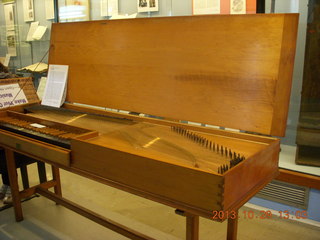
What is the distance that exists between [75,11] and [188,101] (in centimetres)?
309

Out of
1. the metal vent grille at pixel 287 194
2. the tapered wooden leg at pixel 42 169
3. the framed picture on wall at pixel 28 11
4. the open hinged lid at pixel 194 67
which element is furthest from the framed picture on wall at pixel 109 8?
the metal vent grille at pixel 287 194

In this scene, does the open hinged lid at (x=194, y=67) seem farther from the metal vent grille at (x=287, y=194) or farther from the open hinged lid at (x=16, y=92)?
the metal vent grille at (x=287, y=194)

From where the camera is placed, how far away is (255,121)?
57.9 inches

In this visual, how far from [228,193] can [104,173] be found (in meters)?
0.56

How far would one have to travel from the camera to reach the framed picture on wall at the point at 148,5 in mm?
3422

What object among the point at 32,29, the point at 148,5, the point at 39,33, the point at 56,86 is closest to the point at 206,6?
the point at 148,5

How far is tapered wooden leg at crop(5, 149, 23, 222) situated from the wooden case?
0.63m

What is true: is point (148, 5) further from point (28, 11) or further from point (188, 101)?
point (28, 11)

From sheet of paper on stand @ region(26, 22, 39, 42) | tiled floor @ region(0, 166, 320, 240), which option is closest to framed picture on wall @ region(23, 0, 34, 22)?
sheet of paper on stand @ region(26, 22, 39, 42)

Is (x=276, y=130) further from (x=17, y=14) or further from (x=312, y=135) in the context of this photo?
(x=17, y=14)

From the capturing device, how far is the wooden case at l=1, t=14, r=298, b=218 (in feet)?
3.82

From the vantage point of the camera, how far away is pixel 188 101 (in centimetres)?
168

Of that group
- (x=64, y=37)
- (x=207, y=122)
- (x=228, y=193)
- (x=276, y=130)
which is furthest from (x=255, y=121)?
(x=64, y=37)

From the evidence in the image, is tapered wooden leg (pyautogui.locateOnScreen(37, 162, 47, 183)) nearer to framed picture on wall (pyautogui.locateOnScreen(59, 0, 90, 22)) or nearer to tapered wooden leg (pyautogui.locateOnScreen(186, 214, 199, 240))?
tapered wooden leg (pyautogui.locateOnScreen(186, 214, 199, 240))
